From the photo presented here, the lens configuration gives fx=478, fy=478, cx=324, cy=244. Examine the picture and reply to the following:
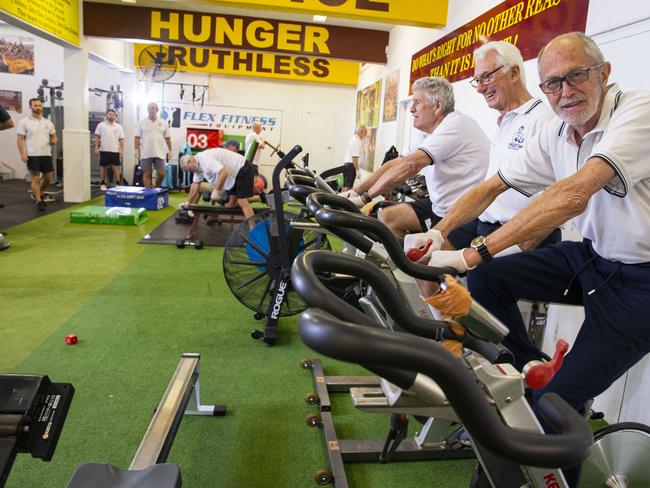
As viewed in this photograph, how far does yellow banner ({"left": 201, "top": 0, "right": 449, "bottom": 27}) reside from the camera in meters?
5.61

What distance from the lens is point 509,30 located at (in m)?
4.18

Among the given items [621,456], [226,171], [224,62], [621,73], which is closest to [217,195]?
[226,171]

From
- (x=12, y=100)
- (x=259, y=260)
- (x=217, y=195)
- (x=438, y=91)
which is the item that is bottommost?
(x=259, y=260)

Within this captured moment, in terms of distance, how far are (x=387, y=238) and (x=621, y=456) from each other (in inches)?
50.7

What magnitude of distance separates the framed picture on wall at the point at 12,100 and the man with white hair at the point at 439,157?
11603 mm

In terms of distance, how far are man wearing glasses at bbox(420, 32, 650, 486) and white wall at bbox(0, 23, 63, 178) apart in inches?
496

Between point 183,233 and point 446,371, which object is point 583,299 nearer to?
point 446,371

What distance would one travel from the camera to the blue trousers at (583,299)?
1.42m

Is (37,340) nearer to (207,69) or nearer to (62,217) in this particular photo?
(62,217)

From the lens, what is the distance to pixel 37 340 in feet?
9.84

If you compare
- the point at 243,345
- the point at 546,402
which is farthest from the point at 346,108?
the point at 546,402

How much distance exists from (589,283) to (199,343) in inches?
93.1

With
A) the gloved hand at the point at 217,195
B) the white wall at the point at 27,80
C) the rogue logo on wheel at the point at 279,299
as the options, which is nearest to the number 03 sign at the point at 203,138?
the white wall at the point at 27,80

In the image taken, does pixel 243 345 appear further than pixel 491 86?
Yes
